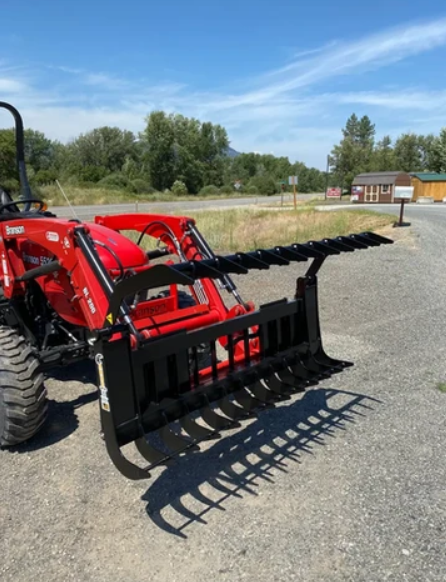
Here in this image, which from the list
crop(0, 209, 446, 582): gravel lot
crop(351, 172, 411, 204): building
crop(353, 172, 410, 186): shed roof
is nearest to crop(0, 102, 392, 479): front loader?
crop(0, 209, 446, 582): gravel lot

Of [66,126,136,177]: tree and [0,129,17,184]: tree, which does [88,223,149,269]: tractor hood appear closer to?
[0,129,17,184]: tree

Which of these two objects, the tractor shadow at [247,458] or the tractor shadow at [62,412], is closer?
the tractor shadow at [247,458]

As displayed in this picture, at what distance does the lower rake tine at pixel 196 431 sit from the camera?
3.04 metres

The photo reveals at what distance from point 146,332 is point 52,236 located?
951 millimetres

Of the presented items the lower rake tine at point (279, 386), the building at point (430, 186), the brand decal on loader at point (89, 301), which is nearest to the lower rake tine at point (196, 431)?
the lower rake tine at point (279, 386)

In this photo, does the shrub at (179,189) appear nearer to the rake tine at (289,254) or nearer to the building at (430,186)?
the building at (430,186)

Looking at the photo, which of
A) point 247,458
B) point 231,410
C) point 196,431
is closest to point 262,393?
point 231,410

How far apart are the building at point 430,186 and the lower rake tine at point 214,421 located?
4439 centimetres

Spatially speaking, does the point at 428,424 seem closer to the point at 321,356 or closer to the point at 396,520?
the point at 321,356

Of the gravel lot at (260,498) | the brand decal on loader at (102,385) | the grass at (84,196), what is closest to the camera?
the gravel lot at (260,498)

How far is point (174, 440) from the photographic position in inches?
117

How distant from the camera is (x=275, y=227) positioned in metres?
17.3

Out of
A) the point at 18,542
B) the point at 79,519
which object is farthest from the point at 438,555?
the point at 18,542

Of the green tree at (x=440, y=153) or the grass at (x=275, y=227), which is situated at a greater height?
the green tree at (x=440, y=153)
